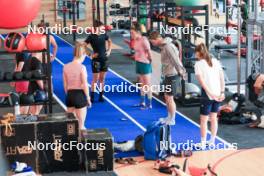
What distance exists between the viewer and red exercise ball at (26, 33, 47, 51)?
24.7ft

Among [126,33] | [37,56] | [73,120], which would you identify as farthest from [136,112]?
[126,33]

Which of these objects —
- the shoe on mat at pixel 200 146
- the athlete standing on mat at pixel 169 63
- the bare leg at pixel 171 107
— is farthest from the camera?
the bare leg at pixel 171 107

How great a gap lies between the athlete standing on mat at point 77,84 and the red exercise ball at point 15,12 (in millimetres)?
3276

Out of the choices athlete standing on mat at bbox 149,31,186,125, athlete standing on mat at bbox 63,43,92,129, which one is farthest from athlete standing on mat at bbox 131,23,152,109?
athlete standing on mat at bbox 63,43,92,129

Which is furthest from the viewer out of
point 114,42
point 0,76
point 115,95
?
point 114,42

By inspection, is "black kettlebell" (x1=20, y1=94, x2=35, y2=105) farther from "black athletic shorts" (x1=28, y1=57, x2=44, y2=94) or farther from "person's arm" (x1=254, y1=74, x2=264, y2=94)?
"person's arm" (x1=254, y1=74, x2=264, y2=94)

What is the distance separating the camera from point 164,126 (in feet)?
23.6

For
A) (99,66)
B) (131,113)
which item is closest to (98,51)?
(99,66)

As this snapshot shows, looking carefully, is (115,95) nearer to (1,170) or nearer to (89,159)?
(89,159)

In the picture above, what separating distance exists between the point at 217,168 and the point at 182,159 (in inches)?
22.3

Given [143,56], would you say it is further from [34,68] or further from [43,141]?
[43,141]

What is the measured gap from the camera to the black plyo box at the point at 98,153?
262 inches

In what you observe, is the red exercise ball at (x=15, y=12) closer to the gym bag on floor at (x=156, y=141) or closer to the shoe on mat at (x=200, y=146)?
the gym bag on floor at (x=156, y=141)

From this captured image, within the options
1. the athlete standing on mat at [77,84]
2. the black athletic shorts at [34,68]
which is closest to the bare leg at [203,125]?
the athlete standing on mat at [77,84]
